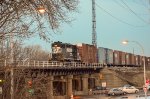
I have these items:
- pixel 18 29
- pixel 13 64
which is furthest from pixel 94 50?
pixel 18 29

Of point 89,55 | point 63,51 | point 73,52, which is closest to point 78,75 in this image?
point 89,55

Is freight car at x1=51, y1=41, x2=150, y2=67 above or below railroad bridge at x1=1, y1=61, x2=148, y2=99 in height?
above

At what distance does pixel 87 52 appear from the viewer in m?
91.0

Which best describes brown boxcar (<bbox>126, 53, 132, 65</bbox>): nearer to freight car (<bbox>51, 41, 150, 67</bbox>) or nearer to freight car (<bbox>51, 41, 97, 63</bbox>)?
freight car (<bbox>51, 41, 150, 67</bbox>)

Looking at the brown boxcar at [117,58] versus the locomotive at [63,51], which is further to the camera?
the brown boxcar at [117,58]

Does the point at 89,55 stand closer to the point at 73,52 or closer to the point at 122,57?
the point at 73,52

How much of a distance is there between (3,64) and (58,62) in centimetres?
6231

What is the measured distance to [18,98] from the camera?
1938 centimetres

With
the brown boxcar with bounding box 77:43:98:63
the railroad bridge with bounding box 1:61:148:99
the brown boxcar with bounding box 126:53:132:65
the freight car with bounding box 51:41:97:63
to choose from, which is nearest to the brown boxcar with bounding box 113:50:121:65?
the railroad bridge with bounding box 1:61:148:99

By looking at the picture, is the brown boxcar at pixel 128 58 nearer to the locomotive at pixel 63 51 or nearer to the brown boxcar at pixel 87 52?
the brown boxcar at pixel 87 52

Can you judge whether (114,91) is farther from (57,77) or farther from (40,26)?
(40,26)

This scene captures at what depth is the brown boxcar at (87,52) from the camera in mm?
88375

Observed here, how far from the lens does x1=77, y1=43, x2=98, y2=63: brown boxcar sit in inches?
3479

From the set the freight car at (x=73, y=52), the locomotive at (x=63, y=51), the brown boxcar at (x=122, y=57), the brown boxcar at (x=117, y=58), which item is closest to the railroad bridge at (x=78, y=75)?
the freight car at (x=73, y=52)
